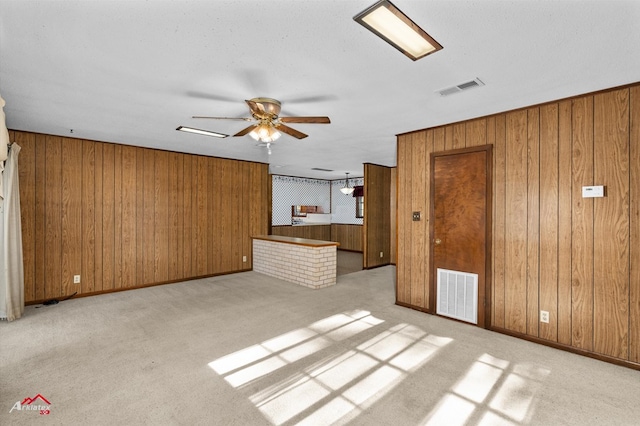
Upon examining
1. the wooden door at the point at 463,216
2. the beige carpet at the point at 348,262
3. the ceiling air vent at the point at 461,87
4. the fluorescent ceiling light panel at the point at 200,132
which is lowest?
the beige carpet at the point at 348,262

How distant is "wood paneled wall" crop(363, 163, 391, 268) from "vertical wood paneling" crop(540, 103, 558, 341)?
12.7 feet

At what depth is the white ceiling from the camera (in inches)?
66.6

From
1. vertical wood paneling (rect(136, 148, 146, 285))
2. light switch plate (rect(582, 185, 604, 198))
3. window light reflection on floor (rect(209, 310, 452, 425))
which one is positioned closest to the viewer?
window light reflection on floor (rect(209, 310, 452, 425))

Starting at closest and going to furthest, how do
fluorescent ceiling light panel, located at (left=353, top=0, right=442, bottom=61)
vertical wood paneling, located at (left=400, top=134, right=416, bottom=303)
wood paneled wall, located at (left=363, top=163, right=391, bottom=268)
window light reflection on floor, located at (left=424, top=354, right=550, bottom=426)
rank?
fluorescent ceiling light panel, located at (left=353, top=0, right=442, bottom=61) → window light reflection on floor, located at (left=424, top=354, right=550, bottom=426) → vertical wood paneling, located at (left=400, top=134, right=416, bottom=303) → wood paneled wall, located at (left=363, top=163, right=391, bottom=268)

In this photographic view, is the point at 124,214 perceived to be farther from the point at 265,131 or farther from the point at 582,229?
the point at 582,229

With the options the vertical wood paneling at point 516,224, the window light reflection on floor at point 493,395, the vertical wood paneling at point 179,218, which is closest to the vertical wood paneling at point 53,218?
the vertical wood paneling at point 179,218

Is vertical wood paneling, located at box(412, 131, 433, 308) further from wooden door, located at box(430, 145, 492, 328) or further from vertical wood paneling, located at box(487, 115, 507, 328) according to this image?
Answer: vertical wood paneling, located at box(487, 115, 507, 328)

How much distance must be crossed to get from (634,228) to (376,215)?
4656mm

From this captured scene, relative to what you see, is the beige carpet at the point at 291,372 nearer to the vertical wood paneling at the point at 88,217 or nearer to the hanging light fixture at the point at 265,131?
Answer: the vertical wood paneling at the point at 88,217

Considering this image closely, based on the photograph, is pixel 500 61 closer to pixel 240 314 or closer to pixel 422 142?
pixel 422 142

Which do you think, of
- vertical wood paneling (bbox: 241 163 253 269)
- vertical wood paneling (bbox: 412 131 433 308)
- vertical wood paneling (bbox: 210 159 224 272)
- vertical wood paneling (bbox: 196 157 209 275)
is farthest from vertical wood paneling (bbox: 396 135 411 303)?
vertical wood paneling (bbox: 196 157 209 275)

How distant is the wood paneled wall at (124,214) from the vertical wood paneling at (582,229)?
5587 mm

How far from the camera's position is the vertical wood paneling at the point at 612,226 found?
8.82 ft

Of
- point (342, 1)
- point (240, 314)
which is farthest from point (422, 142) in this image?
point (240, 314)
